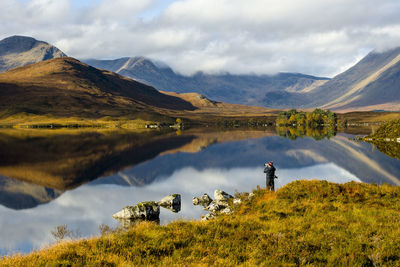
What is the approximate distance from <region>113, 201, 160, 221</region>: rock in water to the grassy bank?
10727mm

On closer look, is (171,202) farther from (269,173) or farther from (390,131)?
(390,131)

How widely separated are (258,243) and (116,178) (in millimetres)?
38511

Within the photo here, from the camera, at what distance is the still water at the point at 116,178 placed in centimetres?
2770

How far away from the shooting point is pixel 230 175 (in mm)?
53750

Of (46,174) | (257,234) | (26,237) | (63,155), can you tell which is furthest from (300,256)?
(63,155)

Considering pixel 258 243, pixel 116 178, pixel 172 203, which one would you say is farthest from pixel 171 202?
pixel 116 178

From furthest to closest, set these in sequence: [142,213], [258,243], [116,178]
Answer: [116,178], [142,213], [258,243]

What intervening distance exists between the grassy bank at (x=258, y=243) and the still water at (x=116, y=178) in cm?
749

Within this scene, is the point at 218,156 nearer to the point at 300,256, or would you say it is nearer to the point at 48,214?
the point at 48,214

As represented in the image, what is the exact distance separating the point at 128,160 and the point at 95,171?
13.6m

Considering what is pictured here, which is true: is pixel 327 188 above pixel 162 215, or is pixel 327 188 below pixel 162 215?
above

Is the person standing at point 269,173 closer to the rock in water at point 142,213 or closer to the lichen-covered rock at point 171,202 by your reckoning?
the lichen-covered rock at point 171,202

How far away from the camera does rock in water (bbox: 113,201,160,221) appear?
2669 cm

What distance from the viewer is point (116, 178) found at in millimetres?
48781
